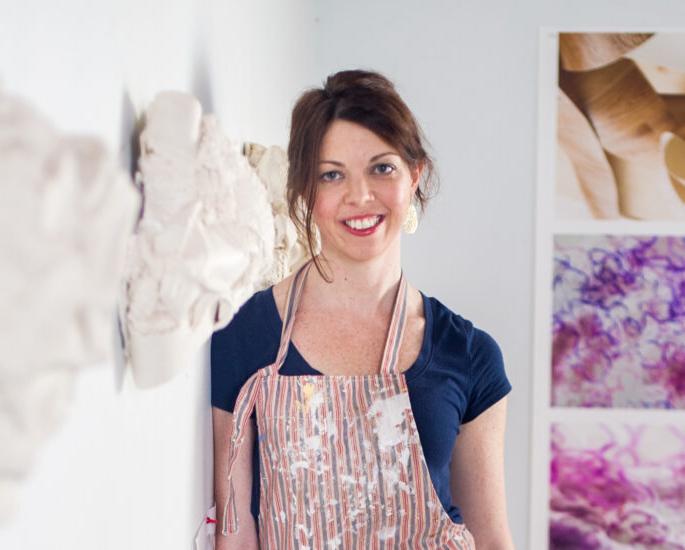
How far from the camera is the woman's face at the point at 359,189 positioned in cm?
142

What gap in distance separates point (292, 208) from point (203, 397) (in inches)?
13.3

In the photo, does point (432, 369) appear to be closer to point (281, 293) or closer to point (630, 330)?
point (281, 293)

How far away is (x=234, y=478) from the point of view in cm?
146

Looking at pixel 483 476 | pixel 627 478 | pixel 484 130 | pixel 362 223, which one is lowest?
pixel 627 478

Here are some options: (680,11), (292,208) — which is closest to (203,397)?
(292,208)

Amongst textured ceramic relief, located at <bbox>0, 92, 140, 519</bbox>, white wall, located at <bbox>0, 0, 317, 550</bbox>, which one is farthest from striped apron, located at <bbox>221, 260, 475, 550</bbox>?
textured ceramic relief, located at <bbox>0, 92, 140, 519</bbox>

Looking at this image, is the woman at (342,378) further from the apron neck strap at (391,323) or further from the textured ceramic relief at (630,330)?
the textured ceramic relief at (630,330)

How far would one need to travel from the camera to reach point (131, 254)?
83 centimetres

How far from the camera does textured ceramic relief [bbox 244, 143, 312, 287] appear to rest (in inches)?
58.4

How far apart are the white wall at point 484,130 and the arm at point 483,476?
1.04m

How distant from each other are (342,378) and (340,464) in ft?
0.44

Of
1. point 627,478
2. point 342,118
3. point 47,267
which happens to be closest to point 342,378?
point 342,118

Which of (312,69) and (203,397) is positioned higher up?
(312,69)

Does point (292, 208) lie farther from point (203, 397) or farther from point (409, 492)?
point (409, 492)
